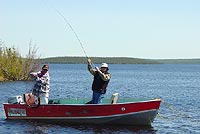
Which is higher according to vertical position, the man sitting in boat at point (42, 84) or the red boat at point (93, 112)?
the man sitting in boat at point (42, 84)

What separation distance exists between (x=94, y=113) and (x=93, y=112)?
68 millimetres

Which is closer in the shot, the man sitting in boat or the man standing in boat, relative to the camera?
the man standing in boat

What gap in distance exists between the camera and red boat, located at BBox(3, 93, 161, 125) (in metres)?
17.4

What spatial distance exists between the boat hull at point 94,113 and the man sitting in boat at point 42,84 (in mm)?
428

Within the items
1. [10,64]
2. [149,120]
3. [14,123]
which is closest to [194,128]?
[149,120]

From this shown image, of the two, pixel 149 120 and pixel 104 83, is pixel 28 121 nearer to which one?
pixel 104 83

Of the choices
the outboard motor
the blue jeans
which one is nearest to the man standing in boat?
the blue jeans

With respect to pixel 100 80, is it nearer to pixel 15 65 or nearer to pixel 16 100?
pixel 16 100

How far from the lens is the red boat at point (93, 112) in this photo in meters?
17.4

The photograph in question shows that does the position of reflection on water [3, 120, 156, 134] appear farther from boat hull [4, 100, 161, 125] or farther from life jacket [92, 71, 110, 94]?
life jacket [92, 71, 110, 94]

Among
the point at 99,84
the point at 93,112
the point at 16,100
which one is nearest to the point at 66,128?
the point at 93,112

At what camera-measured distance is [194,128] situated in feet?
60.9

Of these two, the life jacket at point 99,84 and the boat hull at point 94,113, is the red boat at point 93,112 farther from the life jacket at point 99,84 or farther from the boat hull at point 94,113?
the life jacket at point 99,84

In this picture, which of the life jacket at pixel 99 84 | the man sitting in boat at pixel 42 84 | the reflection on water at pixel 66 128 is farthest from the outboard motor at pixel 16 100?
the life jacket at pixel 99 84
